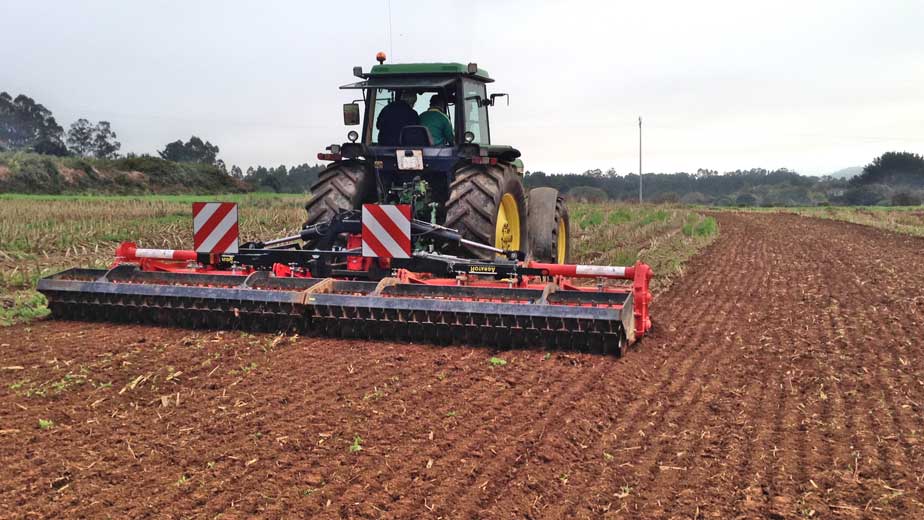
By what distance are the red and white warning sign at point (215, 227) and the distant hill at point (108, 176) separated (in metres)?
29.0

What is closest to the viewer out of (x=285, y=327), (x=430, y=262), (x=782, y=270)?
(x=285, y=327)

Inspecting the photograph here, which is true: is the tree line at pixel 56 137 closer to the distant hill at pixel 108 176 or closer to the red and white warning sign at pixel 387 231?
the distant hill at pixel 108 176

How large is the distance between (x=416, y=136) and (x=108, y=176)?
31791 millimetres

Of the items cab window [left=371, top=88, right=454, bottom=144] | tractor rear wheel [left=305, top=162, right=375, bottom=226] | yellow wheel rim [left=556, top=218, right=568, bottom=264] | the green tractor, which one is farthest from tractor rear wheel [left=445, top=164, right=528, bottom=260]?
yellow wheel rim [left=556, top=218, right=568, bottom=264]

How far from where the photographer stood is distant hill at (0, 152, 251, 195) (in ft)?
108

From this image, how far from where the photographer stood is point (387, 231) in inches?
263

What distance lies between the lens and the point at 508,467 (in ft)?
11.8

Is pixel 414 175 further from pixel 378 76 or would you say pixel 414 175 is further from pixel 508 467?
pixel 508 467

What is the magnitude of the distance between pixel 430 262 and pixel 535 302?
124 cm

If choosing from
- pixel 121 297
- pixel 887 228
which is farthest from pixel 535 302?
pixel 887 228

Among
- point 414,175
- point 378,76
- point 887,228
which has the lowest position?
point 887,228

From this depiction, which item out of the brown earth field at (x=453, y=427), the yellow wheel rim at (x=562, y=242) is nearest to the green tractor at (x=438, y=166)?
the yellow wheel rim at (x=562, y=242)

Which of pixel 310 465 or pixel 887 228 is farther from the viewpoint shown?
pixel 887 228

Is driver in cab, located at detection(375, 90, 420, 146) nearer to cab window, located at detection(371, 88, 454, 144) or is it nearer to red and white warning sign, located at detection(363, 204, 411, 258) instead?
cab window, located at detection(371, 88, 454, 144)
